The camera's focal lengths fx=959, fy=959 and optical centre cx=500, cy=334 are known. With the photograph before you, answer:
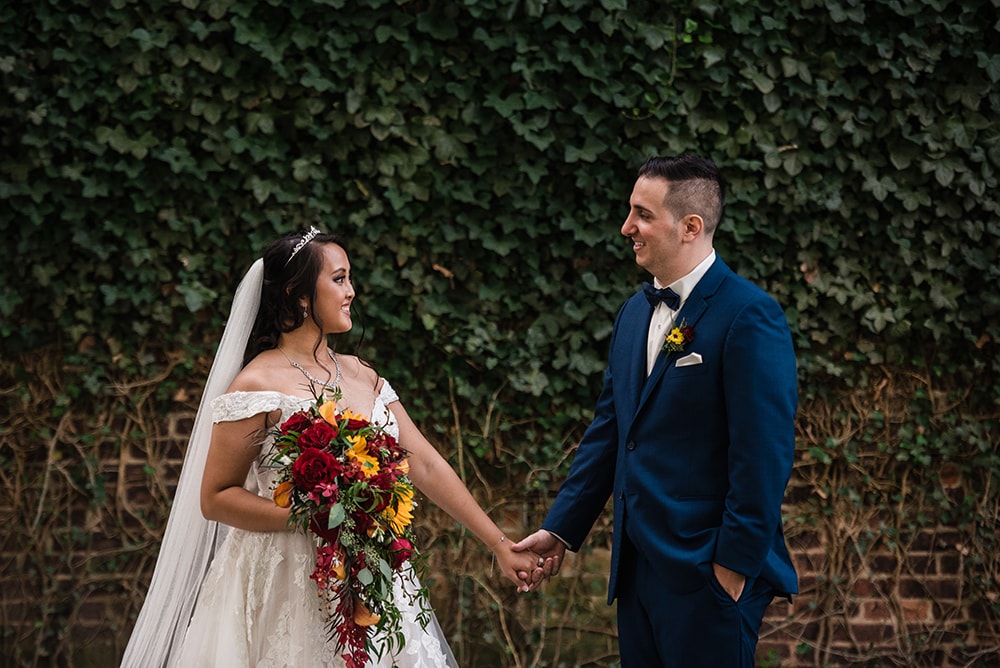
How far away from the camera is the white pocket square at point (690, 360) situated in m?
2.71

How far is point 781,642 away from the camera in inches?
176

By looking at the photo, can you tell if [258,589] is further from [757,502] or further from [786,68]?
[786,68]

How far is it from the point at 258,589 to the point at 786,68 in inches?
126

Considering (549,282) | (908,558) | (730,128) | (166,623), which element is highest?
(730,128)

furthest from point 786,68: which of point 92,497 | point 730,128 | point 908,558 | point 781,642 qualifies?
point 92,497

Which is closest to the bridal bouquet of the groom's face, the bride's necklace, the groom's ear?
the bride's necklace

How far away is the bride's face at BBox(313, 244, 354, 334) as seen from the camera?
3051mm

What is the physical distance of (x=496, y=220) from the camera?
439 centimetres

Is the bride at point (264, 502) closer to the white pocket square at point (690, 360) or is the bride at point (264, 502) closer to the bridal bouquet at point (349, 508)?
the bridal bouquet at point (349, 508)

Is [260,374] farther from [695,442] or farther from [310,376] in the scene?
[695,442]

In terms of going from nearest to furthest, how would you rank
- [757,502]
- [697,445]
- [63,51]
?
[757,502]
[697,445]
[63,51]

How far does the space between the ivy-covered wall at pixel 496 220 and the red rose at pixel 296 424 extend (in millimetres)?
1666

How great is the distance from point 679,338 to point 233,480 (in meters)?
1.38

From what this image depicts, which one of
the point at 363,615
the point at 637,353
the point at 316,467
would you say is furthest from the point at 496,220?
the point at 363,615
